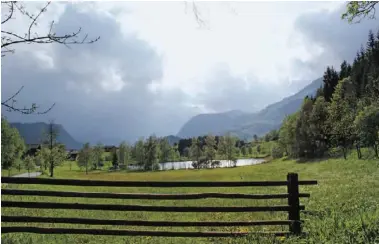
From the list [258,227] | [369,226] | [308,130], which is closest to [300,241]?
[369,226]

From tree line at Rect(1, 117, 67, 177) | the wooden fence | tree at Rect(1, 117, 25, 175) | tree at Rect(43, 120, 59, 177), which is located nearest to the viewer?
the wooden fence

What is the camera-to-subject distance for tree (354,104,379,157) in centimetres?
5259

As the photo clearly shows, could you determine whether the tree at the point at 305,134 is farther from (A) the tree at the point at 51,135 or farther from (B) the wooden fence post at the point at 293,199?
(B) the wooden fence post at the point at 293,199

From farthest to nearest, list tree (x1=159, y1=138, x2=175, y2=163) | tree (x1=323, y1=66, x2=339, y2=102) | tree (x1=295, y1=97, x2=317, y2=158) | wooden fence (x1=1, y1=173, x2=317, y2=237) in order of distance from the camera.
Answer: tree (x1=159, y1=138, x2=175, y2=163) < tree (x1=323, y1=66, x2=339, y2=102) < tree (x1=295, y1=97, x2=317, y2=158) < wooden fence (x1=1, y1=173, x2=317, y2=237)

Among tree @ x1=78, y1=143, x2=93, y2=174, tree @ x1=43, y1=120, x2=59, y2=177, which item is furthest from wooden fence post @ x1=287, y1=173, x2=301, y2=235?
tree @ x1=78, y1=143, x2=93, y2=174

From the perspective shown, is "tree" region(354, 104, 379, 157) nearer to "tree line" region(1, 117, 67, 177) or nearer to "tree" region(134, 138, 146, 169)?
"tree line" region(1, 117, 67, 177)

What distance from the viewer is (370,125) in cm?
5397

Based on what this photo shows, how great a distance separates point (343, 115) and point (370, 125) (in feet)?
67.8

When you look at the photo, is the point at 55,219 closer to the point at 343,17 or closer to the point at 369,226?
the point at 369,226

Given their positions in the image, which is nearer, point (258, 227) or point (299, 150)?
point (258, 227)

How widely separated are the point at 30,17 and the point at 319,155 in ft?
306

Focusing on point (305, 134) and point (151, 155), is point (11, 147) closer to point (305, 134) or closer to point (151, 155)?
point (151, 155)

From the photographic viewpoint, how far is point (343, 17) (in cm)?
1203

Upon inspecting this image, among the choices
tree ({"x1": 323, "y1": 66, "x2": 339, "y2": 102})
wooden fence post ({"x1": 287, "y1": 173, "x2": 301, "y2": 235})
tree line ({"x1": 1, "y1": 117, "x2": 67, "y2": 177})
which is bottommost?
wooden fence post ({"x1": 287, "y1": 173, "x2": 301, "y2": 235})
